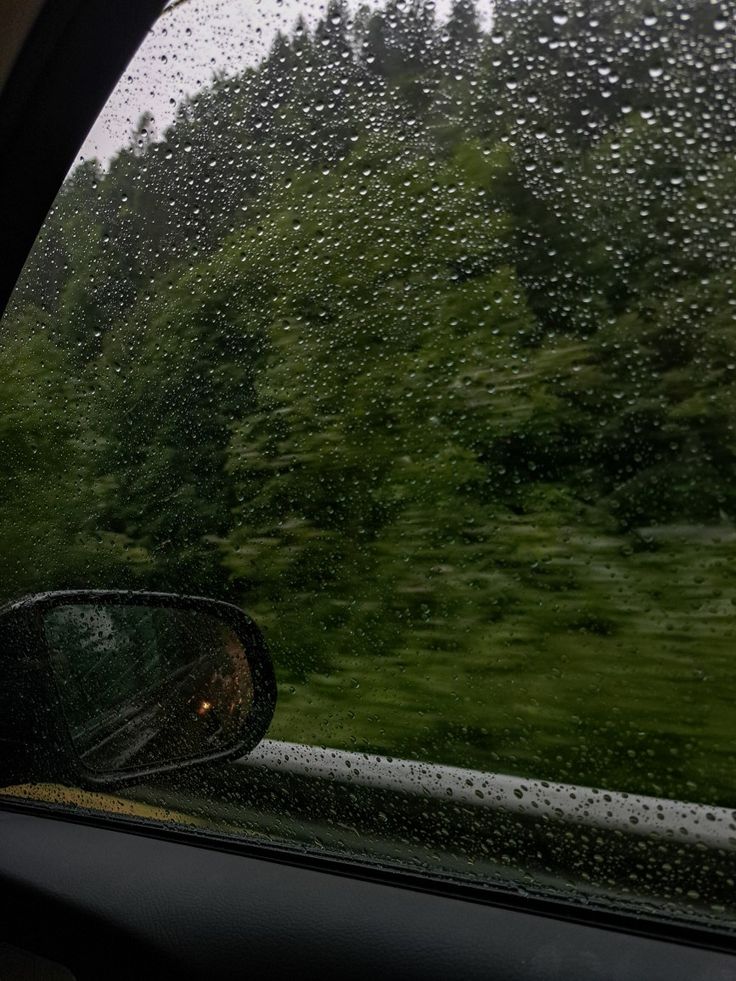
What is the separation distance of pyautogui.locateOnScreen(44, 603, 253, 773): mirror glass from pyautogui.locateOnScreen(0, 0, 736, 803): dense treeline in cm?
13

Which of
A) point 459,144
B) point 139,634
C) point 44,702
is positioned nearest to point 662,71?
point 459,144

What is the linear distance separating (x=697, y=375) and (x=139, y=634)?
169 centimetres

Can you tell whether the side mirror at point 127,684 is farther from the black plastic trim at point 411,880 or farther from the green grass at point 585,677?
the green grass at point 585,677

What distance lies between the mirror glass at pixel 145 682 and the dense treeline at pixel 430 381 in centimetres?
13

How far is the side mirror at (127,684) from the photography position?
2.52 meters

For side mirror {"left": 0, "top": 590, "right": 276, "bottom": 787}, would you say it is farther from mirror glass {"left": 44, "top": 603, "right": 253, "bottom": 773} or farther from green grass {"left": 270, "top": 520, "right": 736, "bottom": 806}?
green grass {"left": 270, "top": 520, "right": 736, "bottom": 806}

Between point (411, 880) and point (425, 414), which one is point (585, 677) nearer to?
point (411, 880)

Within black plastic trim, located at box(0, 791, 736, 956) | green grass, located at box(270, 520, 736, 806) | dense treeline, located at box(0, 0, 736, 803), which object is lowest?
black plastic trim, located at box(0, 791, 736, 956)

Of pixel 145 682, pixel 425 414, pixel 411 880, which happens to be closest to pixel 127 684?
pixel 145 682

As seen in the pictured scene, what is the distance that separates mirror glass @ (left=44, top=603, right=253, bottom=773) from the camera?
2.53m

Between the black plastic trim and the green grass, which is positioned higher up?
the green grass

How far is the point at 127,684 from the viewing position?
9.00 ft

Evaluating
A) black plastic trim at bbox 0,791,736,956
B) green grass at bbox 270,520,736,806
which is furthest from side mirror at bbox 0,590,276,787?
green grass at bbox 270,520,736,806

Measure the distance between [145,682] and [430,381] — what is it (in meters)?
1.23
